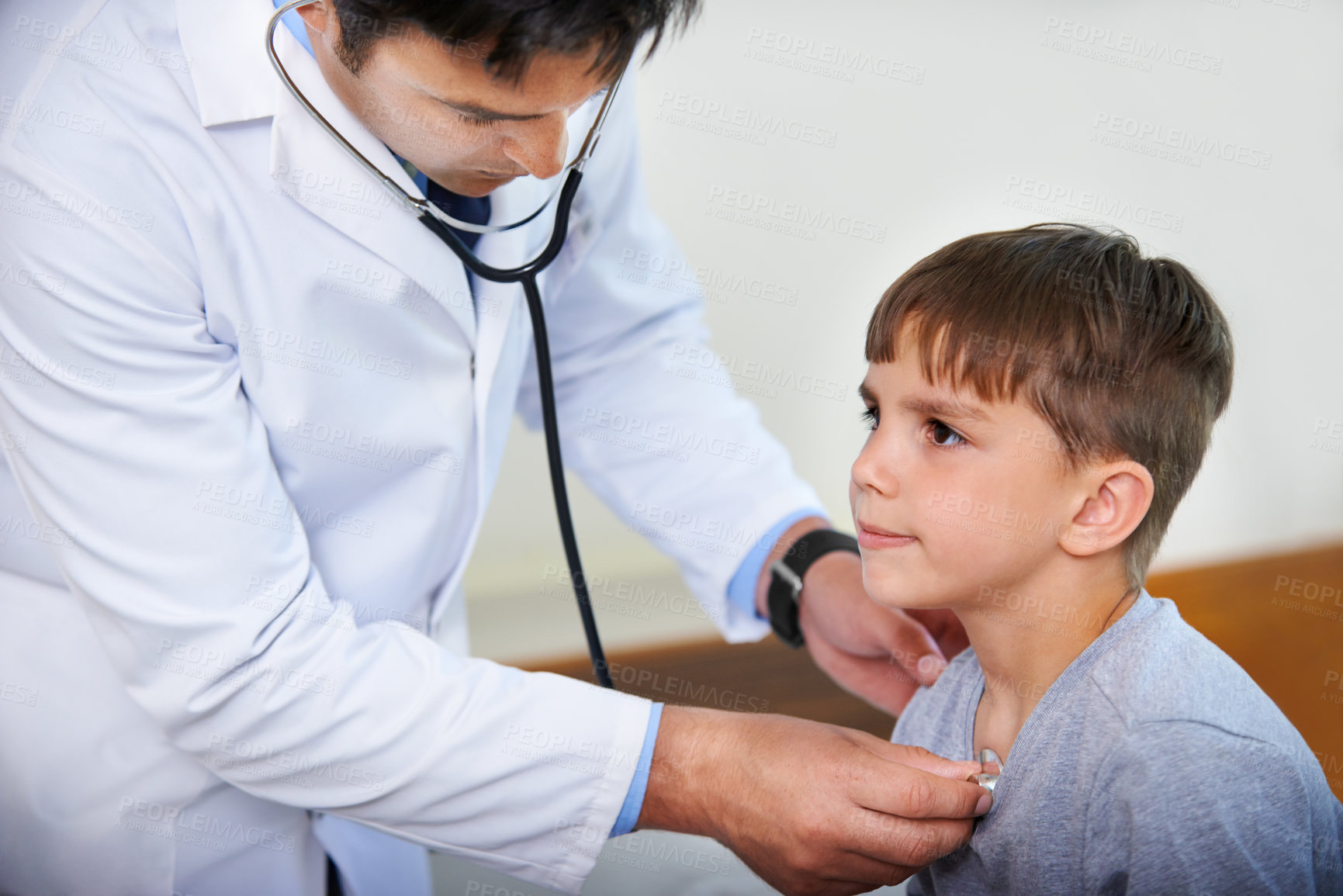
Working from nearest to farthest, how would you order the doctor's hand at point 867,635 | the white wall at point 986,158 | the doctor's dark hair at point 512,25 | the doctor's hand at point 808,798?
the doctor's dark hair at point 512,25 < the doctor's hand at point 808,798 < the doctor's hand at point 867,635 < the white wall at point 986,158

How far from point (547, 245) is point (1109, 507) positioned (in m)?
0.63

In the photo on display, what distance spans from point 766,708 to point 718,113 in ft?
4.26

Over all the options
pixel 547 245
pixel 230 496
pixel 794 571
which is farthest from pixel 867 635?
pixel 230 496

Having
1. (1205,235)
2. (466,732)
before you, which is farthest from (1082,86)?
(466,732)

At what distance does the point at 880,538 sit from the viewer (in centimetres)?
96

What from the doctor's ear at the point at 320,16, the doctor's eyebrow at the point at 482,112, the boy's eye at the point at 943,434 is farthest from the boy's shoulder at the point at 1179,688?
the doctor's ear at the point at 320,16

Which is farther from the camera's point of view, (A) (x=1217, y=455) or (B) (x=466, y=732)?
(A) (x=1217, y=455)

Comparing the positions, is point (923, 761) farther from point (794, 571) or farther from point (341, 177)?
point (341, 177)

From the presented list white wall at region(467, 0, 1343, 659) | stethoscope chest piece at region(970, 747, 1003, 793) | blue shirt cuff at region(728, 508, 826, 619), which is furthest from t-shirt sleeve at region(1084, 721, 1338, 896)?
white wall at region(467, 0, 1343, 659)

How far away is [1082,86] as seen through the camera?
6.42ft

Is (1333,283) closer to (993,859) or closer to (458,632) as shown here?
(993,859)

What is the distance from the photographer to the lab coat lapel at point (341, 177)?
95 cm

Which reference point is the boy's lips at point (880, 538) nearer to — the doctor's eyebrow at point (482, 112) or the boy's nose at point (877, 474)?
the boy's nose at point (877, 474)

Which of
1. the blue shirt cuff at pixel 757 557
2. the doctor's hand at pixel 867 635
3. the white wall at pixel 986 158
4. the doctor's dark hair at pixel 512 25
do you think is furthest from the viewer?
the white wall at pixel 986 158
